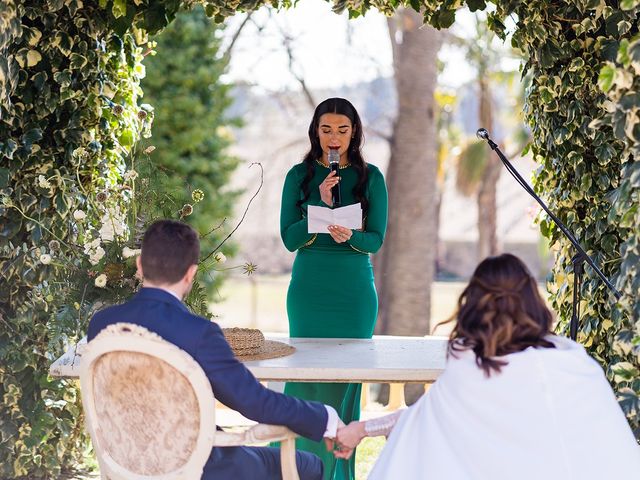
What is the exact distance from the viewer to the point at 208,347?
301 centimetres

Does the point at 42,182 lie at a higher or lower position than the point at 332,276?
higher

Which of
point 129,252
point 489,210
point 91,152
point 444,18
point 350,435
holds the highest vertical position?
point 444,18

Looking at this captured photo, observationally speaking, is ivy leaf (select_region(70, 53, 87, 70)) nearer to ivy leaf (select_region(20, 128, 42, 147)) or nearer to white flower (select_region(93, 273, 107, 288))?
ivy leaf (select_region(20, 128, 42, 147))

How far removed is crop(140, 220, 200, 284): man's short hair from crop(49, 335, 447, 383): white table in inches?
30.3

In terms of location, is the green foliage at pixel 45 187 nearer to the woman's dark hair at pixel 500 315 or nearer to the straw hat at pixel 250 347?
the straw hat at pixel 250 347

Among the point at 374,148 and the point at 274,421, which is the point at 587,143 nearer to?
the point at 274,421

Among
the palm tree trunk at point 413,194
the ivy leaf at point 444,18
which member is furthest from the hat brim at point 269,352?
the palm tree trunk at point 413,194

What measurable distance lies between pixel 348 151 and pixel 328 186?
53cm

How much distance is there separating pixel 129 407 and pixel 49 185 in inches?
81.9

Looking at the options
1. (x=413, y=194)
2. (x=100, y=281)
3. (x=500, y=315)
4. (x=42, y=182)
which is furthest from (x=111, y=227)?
(x=413, y=194)

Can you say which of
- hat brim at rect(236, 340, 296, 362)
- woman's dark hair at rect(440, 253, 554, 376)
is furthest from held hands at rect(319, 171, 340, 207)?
woman's dark hair at rect(440, 253, 554, 376)

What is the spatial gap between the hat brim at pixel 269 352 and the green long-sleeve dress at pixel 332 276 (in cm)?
61

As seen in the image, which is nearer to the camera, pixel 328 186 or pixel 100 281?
pixel 100 281

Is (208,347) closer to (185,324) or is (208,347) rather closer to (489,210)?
(185,324)
